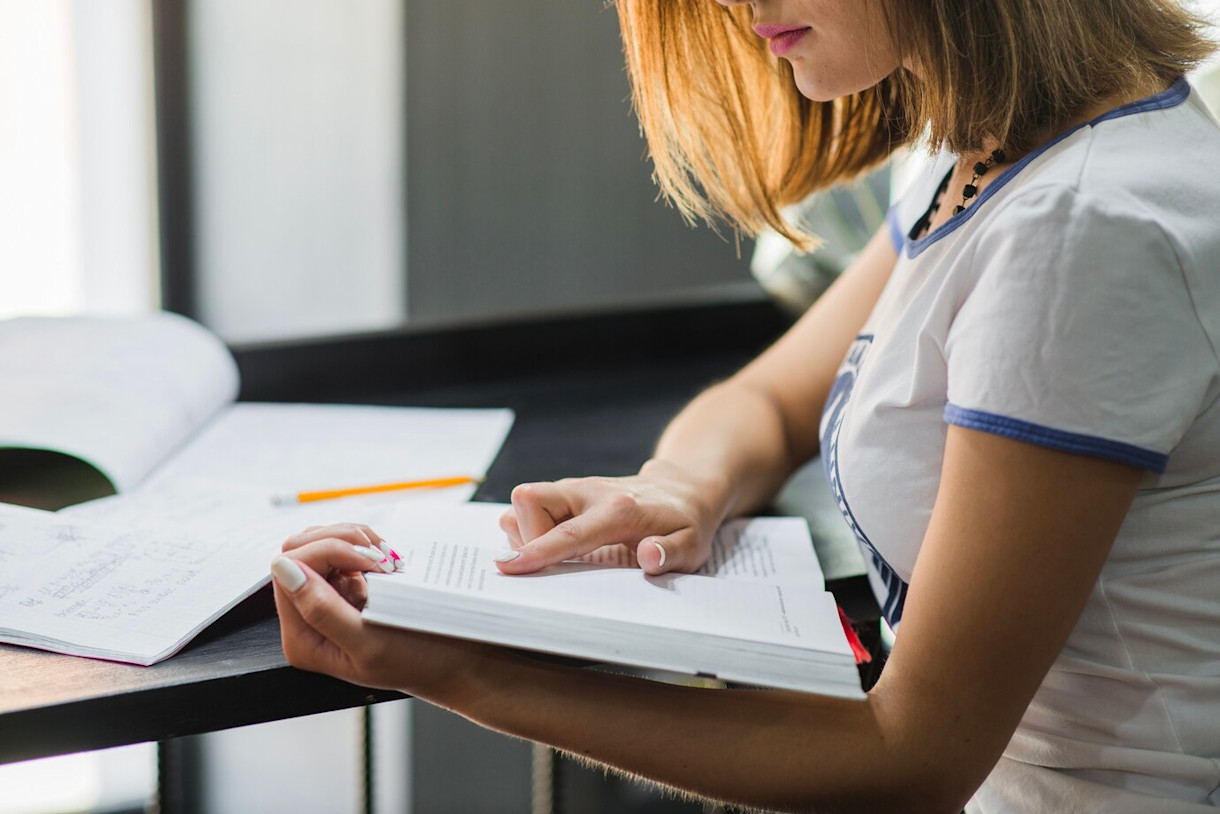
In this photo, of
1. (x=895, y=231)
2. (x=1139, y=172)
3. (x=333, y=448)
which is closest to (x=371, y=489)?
(x=333, y=448)

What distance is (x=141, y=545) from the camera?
2.51 ft

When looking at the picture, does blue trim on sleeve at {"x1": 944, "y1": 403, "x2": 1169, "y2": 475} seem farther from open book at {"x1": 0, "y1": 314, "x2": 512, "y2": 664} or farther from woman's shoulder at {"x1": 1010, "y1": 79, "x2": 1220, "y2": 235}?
open book at {"x1": 0, "y1": 314, "x2": 512, "y2": 664}

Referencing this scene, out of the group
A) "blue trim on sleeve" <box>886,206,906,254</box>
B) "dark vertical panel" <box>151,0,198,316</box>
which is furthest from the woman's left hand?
"dark vertical panel" <box>151,0,198,316</box>

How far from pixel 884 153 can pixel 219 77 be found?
0.78m

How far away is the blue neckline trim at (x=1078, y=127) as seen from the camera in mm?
673

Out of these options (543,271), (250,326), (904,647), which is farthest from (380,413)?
(904,647)

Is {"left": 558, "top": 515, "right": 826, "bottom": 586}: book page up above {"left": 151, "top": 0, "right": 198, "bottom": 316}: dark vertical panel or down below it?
below

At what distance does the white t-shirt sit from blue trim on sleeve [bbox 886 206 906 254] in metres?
0.19

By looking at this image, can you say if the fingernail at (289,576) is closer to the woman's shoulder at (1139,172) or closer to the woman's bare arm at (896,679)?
the woman's bare arm at (896,679)

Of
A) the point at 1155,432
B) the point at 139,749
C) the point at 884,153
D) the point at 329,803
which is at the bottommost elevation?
the point at 329,803

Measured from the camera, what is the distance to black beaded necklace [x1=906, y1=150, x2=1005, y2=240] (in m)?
0.74

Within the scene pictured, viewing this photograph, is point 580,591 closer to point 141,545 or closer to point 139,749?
point 141,545

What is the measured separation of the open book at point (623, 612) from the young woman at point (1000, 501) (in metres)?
0.03

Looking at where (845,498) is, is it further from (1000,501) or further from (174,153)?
(174,153)
